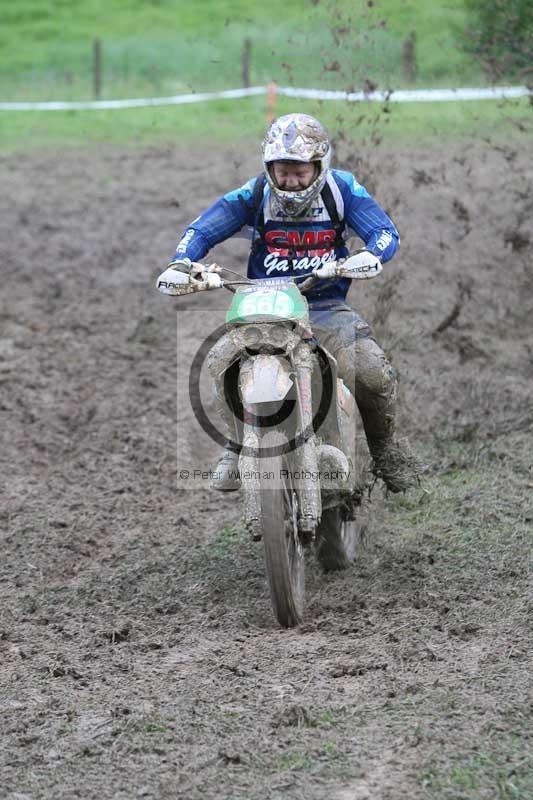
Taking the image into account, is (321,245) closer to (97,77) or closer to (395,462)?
(395,462)

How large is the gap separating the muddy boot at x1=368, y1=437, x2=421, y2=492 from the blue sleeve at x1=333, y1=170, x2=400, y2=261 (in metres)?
1.12

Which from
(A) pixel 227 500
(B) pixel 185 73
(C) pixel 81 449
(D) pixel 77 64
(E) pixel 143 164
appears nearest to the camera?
(A) pixel 227 500

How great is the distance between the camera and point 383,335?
8945 mm

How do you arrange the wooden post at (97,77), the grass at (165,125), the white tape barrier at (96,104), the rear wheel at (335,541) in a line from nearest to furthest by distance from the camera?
the rear wheel at (335,541) < the grass at (165,125) < the white tape barrier at (96,104) < the wooden post at (97,77)

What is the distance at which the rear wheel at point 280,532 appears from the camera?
5.29 metres

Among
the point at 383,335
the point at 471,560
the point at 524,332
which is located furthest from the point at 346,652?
the point at 524,332

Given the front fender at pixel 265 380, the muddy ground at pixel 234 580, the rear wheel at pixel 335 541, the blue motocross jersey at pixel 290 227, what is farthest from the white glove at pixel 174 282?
the muddy ground at pixel 234 580

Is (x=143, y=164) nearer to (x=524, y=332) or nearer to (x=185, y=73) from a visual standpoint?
(x=524, y=332)

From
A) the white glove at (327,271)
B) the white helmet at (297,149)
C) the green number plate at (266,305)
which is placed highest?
the white helmet at (297,149)

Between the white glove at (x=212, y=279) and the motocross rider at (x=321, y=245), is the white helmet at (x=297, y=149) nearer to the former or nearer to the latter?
the motocross rider at (x=321, y=245)

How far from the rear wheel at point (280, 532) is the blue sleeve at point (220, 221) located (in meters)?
1.22

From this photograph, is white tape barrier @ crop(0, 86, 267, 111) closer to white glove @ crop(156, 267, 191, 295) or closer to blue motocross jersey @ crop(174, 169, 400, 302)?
blue motocross jersey @ crop(174, 169, 400, 302)

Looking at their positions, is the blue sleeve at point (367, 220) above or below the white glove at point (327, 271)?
above

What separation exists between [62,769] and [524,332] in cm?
821
